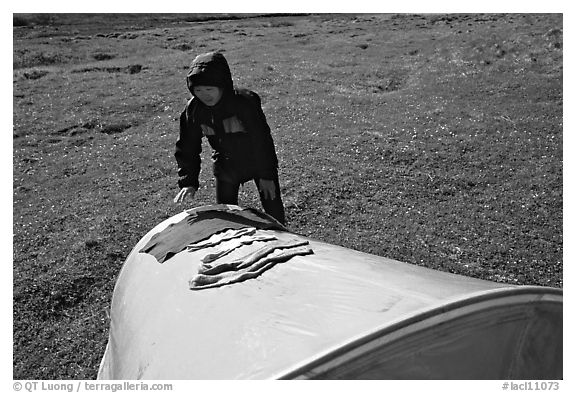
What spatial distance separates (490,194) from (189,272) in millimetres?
8155

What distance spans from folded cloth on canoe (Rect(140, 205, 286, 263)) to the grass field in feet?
7.58

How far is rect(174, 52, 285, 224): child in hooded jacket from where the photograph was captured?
21.7 ft

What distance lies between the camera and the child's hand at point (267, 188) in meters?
7.43

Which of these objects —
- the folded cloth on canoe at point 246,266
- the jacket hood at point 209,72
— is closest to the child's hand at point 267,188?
the jacket hood at point 209,72

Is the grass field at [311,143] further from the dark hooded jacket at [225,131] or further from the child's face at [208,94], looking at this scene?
the child's face at [208,94]

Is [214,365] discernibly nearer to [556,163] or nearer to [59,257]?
[59,257]

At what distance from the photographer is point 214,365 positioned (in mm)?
4230

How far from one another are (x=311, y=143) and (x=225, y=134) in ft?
27.3

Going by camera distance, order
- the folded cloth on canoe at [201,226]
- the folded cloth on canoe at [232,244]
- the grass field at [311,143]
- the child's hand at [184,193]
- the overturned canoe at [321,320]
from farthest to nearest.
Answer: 1. the grass field at [311,143]
2. the child's hand at [184,193]
3. the folded cloth on canoe at [201,226]
4. the folded cloth on canoe at [232,244]
5. the overturned canoe at [321,320]

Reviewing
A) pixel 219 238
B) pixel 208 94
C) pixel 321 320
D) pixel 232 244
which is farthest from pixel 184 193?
pixel 321 320

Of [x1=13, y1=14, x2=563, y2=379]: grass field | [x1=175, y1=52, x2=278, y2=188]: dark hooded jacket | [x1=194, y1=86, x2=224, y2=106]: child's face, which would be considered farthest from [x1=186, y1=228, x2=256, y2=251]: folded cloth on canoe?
[x1=13, y1=14, x2=563, y2=379]: grass field

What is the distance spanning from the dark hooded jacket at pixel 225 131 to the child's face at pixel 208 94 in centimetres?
5

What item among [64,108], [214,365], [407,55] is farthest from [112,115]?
[214,365]

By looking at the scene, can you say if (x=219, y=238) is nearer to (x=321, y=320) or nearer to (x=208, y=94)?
(x=208, y=94)
